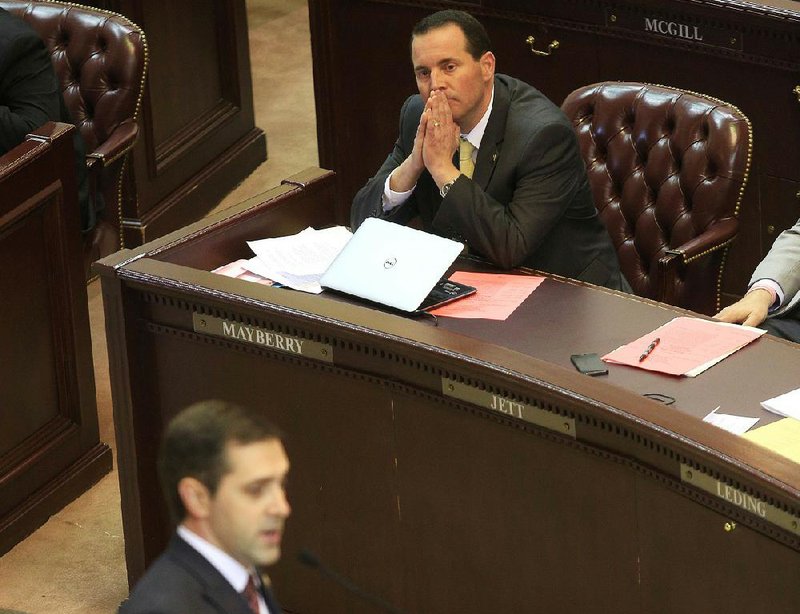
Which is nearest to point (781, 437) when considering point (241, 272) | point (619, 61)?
point (241, 272)

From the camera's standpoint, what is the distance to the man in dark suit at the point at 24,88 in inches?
181

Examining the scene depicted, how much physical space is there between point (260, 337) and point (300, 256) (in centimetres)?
35

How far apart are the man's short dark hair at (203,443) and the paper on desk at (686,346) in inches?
54.5

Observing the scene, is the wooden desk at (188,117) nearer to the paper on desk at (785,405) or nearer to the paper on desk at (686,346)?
the paper on desk at (686,346)

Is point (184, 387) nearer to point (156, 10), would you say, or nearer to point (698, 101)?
point (698, 101)

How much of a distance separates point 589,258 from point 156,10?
270 centimetres

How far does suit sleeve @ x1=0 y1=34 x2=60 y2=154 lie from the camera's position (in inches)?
181

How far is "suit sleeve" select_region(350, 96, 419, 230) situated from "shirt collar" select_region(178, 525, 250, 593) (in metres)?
2.10

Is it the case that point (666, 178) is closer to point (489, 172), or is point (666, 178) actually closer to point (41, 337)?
point (489, 172)

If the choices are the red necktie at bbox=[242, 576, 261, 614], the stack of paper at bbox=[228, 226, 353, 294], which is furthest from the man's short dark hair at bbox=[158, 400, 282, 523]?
the stack of paper at bbox=[228, 226, 353, 294]

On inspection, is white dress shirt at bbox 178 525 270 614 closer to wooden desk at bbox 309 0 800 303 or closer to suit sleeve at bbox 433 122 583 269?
suit sleeve at bbox 433 122 583 269

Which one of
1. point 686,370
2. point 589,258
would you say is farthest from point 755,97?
point 686,370

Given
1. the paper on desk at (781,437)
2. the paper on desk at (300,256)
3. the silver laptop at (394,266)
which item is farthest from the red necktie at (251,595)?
the paper on desk at (300,256)

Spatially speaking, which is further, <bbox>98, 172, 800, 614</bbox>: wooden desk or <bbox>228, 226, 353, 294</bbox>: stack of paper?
<bbox>228, 226, 353, 294</bbox>: stack of paper
